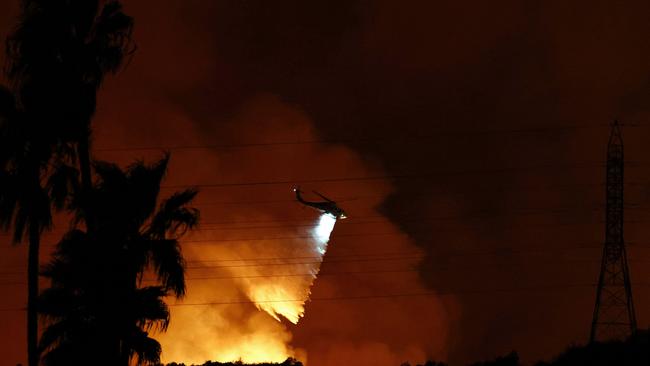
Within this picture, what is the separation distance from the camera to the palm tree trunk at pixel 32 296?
87.7ft

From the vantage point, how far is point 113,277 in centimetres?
2514

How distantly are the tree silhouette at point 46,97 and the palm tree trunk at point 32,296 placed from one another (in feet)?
0.08

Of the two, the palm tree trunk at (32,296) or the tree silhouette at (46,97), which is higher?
the tree silhouette at (46,97)

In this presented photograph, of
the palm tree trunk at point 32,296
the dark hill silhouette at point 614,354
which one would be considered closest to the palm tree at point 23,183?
the palm tree trunk at point 32,296

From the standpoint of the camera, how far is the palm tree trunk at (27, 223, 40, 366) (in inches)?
1053

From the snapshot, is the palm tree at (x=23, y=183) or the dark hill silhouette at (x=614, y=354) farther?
the palm tree at (x=23, y=183)

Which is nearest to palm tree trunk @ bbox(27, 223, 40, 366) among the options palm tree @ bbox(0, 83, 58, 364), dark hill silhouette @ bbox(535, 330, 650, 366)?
palm tree @ bbox(0, 83, 58, 364)

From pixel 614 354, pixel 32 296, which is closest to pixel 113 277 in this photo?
pixel 32 296

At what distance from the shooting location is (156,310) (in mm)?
25734

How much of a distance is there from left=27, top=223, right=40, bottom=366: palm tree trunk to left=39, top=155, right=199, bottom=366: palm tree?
1405 millimetres

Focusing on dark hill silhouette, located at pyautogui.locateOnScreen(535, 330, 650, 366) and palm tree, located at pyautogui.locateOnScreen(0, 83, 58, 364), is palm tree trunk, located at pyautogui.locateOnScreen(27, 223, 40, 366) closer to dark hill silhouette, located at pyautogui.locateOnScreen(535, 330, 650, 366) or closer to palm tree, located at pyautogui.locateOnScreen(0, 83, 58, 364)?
palm tree, located at pyautogui.locateOnScreen(0, 83, 58, 364)

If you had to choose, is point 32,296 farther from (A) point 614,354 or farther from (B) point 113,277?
(A) point 614,354

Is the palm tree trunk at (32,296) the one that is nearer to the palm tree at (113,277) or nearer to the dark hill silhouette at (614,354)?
the palm tree at (113,277)

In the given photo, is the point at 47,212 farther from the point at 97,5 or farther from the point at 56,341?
the point at 97,5
